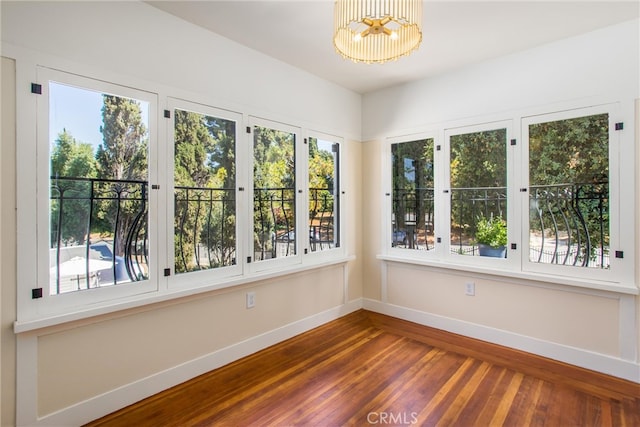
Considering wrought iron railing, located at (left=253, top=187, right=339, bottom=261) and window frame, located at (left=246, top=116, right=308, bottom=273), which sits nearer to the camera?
window frame, located at (left=246, top=116, right=308, bottom=273)

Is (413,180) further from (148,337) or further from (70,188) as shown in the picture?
(70,188)

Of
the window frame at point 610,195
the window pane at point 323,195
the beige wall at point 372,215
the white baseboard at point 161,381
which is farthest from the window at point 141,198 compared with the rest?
the window frame at point 610,195

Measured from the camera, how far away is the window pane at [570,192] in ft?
8.75

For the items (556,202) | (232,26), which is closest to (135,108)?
(232,26)

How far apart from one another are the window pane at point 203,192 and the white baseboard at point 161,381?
29.6 inches

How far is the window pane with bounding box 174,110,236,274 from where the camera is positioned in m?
2.53

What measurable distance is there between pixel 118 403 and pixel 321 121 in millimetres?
3089

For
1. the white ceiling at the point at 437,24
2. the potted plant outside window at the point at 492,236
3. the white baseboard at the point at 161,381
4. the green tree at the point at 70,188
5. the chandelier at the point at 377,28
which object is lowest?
the white baseboard at the point at 161,381

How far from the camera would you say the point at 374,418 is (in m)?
2.06

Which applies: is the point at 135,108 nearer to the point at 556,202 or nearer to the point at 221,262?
the point at 221,262

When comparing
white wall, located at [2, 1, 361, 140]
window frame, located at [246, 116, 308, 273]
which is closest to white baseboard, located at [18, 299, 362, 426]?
window frame, located at [246, 116, 308, 273]

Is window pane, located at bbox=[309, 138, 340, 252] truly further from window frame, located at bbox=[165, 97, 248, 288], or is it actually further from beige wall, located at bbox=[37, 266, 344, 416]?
window frame, located at bbox=[165, 97, 248, 288]

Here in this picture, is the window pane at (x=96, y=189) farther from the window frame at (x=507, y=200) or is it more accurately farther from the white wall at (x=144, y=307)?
the window frame at (x=507, y=200)

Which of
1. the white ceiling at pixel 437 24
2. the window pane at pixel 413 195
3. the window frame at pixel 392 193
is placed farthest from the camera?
the window pane at pixel 413 195
